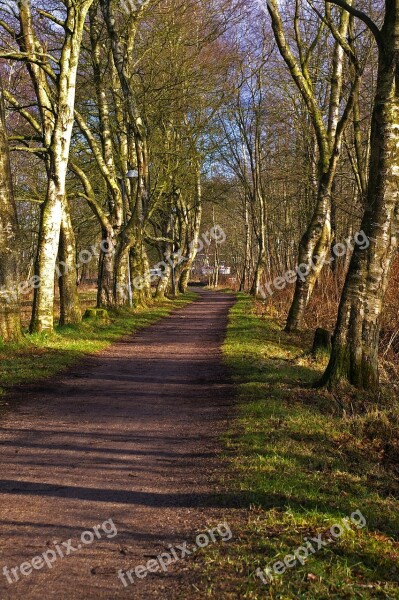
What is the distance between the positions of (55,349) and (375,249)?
6.73 meters

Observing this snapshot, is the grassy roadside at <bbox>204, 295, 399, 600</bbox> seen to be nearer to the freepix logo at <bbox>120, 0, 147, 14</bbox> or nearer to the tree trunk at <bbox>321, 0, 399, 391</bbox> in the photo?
the tree trunk at <bbox>321, 0, 399, 391</bbox>

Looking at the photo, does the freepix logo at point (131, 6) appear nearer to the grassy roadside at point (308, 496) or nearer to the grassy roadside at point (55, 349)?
the grassy roadside at point (55, 349)

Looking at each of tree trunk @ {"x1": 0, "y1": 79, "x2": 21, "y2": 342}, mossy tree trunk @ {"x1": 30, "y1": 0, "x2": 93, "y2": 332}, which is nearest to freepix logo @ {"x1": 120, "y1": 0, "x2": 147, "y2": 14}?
mossy tree trunk @ {"x1": 30, "y1": 0, "x2": 93, "y2": 332}

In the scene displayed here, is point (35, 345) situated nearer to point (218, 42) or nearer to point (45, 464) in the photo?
point (45, 464)

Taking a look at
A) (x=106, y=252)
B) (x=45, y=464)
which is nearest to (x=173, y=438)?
(x=45, y=464)

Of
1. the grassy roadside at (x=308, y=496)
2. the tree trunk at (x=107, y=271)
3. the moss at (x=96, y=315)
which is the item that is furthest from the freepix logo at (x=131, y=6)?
the grassy roadside at (x=308, y=496)

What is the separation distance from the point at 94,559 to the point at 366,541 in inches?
73.0

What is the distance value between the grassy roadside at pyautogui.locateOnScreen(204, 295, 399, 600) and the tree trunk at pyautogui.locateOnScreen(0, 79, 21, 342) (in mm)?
5078

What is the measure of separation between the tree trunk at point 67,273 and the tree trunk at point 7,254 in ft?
10.6

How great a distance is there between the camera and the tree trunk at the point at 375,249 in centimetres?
726

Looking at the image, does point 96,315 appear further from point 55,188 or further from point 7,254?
point 7,254

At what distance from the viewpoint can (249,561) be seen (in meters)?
3.39

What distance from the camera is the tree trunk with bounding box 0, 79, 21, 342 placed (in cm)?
1043

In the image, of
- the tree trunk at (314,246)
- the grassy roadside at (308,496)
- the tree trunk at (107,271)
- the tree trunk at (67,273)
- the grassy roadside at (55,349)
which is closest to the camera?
the grassy roadside at (308,496)
